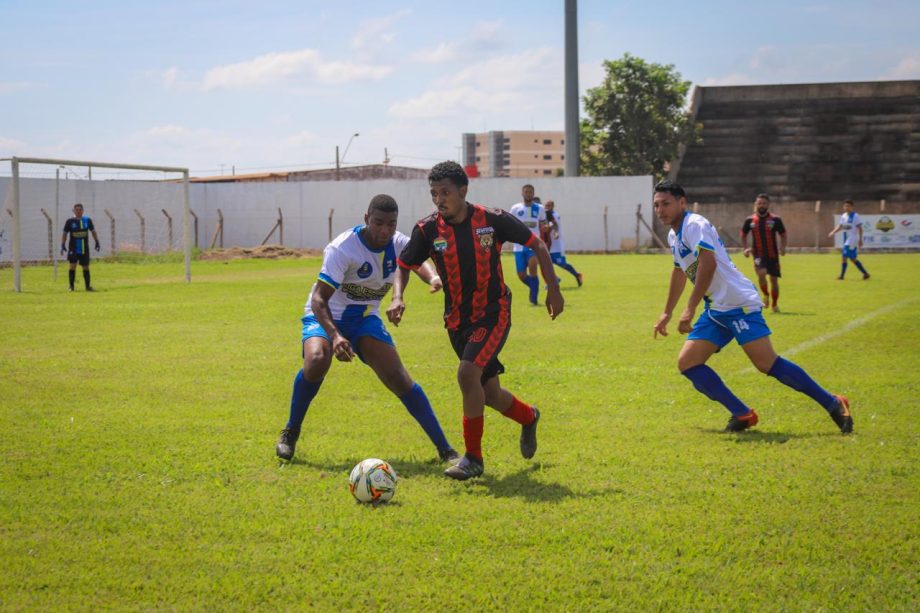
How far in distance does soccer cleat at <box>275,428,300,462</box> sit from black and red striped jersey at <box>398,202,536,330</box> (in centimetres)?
141

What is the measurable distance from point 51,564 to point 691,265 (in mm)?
5142

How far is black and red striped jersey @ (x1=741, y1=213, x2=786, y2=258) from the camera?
56.6ft

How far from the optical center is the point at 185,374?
1052cm

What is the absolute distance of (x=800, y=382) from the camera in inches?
298

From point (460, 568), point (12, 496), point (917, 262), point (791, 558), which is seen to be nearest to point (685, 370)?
point (791, 558)

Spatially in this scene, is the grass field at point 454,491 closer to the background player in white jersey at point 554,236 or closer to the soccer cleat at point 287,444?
the soccer cleat at point 287,444

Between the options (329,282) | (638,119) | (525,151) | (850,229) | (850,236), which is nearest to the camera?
(329,282)

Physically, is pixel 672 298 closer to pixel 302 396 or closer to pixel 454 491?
pixel 454 491

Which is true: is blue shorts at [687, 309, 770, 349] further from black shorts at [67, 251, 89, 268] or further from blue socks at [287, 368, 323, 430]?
black shorts at [67, 251, 89, 268]

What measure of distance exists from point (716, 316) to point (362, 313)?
110 inches

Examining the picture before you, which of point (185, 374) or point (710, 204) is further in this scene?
point (710, 204)

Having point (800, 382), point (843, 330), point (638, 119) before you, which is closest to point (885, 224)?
point (638, 119)

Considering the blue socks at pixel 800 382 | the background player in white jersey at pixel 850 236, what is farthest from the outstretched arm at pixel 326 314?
the background player in white jersey at pixel 850 236

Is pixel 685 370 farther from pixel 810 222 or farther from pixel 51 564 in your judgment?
pixel 810 222
